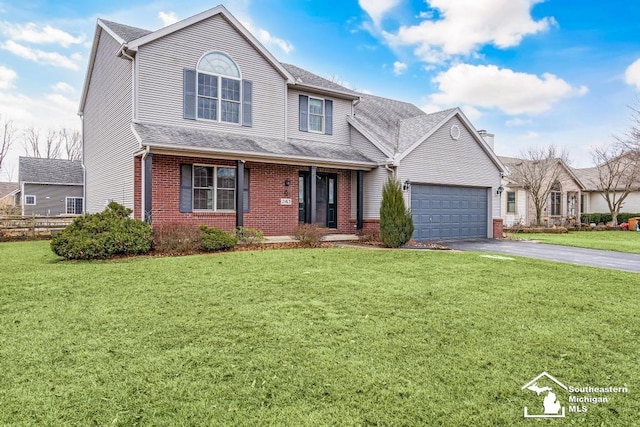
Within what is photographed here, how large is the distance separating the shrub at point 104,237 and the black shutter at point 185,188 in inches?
96.3

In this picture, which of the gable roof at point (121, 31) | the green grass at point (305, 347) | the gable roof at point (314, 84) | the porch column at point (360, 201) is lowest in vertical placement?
the green grass at point (305, 347)

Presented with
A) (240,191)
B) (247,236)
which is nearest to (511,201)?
(240,191)

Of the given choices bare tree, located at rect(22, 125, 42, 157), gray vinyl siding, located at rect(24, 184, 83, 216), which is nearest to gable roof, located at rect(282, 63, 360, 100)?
gray vinyl siding, located at rect(24, 184, 83, 216)

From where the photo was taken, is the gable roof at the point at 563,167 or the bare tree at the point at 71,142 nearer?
the gable roof at the point at 563,167

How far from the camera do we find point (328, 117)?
55.8 feet

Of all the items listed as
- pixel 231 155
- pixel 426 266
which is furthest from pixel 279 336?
pixel 231 155

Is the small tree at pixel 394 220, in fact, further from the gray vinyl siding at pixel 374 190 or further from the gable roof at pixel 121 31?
the gable roof at pixel 121 31

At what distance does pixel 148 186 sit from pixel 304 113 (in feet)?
24.1

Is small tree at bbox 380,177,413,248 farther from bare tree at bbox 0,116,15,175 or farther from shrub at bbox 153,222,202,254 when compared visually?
bare tree at bbox 0,116,15,175

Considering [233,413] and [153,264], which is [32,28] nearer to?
[153,264]

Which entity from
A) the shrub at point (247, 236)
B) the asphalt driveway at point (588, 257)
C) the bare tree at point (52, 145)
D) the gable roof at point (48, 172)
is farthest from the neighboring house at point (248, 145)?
the bare tree at point (52, 145)

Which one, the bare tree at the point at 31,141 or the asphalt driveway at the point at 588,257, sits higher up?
the bare tree at the point at 31,141

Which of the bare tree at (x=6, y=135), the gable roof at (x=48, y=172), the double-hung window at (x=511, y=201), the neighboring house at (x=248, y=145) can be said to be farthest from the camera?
the bare tree at (x=6, y=135)

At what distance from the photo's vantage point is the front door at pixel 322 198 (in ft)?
52.0
